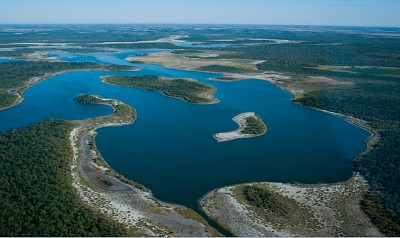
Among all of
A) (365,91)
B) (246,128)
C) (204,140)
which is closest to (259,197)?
(204,140)

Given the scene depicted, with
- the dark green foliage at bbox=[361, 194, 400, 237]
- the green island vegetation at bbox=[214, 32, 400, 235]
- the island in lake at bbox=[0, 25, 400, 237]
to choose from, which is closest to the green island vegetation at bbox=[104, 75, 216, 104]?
the island in lake at bbox=[0, 25, 400, 237]

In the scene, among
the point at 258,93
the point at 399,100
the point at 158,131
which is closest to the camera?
the point at 158,131

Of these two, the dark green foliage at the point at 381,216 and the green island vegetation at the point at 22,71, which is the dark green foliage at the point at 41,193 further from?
the green island vegetation at the point at 22,71

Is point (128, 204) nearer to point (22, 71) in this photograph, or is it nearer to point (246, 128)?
point (246, 128)

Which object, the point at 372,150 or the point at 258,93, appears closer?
the point at 372,150

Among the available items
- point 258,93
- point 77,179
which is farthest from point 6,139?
point 258,93

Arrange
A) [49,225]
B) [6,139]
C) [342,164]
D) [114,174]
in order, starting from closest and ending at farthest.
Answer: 1. [49,225]
2. [114,174]
3. [342,164]
4. [6,139]

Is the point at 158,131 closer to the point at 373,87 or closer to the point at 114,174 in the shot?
the point at 114,174
